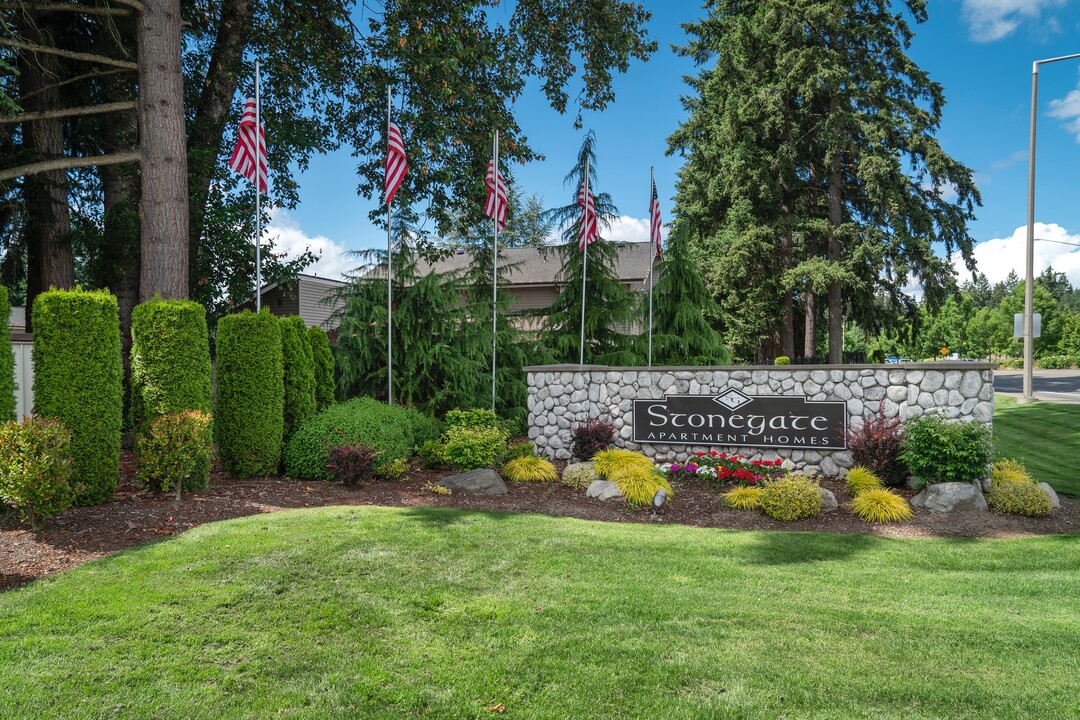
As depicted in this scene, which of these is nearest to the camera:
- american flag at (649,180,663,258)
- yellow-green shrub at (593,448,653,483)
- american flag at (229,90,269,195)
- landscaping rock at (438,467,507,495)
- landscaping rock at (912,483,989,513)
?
landscaping rock at (912,483,989,513)

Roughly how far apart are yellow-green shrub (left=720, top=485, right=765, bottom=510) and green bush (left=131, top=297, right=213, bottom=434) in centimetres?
648

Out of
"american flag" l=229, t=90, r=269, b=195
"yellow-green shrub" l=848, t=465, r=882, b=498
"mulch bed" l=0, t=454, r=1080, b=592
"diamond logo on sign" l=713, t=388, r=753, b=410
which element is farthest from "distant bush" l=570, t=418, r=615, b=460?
"american flag" l=229, t=90, r=269, b=195

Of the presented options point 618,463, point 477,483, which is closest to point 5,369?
point 477,483

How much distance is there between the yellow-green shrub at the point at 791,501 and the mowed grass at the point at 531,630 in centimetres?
108

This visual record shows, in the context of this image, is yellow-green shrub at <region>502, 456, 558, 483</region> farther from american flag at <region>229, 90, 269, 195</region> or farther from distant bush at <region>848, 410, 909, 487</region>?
american flag at <region>229, 90, 269, 195</region>

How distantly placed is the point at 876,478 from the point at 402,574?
6.31 meters

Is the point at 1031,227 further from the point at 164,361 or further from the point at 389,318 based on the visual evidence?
the point at 164,361

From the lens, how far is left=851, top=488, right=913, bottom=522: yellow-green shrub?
274 inches

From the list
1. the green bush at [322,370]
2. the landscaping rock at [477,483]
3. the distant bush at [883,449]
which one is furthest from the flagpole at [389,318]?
the distant bush at [883,449]

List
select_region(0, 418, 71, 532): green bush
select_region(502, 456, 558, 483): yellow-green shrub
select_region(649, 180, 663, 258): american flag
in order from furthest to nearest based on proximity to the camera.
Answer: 1. select_region(649, 180, 663, 258): american flag
2. select_region(502, 456, 558, 483): yellow-green shrub
3. select_region(0, 418, 71, 532): green bush

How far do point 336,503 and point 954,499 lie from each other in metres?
7.24

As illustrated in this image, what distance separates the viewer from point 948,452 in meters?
7.54

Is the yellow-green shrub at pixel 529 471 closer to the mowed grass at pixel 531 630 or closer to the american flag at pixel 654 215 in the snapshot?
the mowed grass at pixel 531 630

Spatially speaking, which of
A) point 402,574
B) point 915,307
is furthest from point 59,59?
point 915,307
